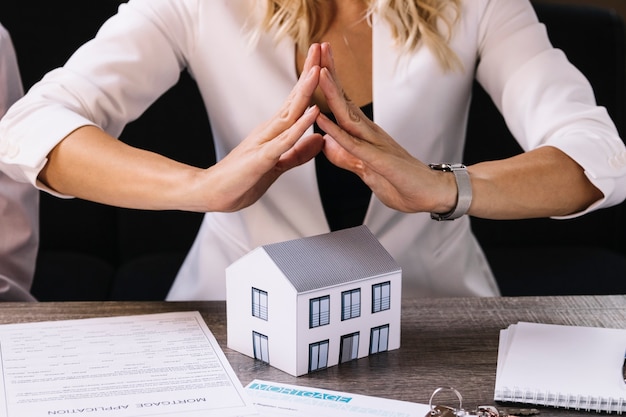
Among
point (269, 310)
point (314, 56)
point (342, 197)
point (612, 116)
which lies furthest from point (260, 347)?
point (612, 116)

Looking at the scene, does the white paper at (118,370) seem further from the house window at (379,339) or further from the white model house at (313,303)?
the house window at (379,339)

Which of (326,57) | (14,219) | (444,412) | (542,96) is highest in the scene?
(326,57)

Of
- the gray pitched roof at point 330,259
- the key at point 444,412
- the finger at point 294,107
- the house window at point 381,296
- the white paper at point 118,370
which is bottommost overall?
the white paper at point 118,370

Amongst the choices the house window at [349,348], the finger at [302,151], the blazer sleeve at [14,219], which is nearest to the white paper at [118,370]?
the house window at [349,348]

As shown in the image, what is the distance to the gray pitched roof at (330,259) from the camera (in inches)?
39.3

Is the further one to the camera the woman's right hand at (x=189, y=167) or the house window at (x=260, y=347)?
the woman's right hand at (x=189, y=167)

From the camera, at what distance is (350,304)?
1017mm

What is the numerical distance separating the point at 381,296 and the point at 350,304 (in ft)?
0.16

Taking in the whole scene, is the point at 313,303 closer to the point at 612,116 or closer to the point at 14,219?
the point at 14,219

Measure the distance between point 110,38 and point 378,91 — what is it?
425 mm

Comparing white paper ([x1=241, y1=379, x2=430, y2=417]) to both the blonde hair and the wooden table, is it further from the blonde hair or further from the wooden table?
the blonde hair

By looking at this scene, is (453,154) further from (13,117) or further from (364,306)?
(13,117)

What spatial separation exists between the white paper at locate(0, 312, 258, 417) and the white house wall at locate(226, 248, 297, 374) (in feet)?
0.12

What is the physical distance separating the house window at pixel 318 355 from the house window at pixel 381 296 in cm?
8
